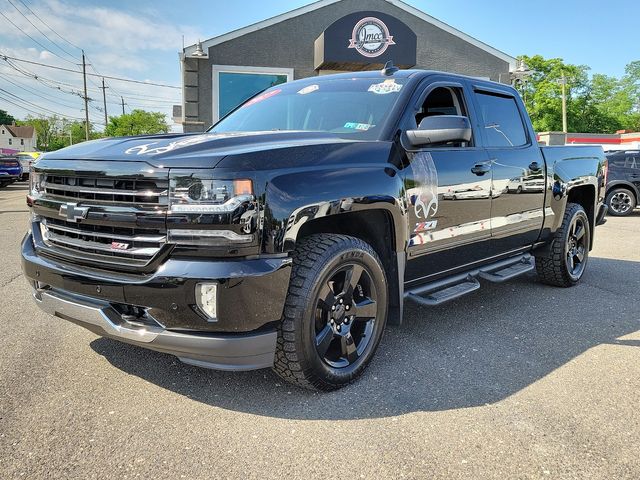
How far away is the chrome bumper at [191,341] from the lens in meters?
2.55

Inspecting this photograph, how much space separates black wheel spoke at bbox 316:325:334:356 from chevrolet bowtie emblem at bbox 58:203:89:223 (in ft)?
4.47

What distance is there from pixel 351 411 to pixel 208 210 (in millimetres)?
1284

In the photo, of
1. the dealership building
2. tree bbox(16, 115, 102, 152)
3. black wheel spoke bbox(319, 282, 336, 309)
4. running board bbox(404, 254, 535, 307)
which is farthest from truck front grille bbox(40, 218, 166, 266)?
tree bbox(16, 115, 102, 152)

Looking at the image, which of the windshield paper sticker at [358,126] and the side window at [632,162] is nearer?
the windshield paper sticker at [358,126]

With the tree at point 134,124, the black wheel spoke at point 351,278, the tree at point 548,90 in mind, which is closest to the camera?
the black wheel spoke at point 351,278

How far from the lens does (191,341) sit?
8.38 feet

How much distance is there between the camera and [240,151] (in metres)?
2.65

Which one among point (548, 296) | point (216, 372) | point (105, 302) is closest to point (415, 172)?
point (216, 372)

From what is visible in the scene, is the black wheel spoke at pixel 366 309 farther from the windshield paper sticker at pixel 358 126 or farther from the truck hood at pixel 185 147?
the windshield paper sticker at pixel 358 126

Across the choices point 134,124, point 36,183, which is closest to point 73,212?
point 36,183

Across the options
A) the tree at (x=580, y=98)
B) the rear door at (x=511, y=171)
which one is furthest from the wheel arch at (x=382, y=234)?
the tree at (x=580, y=98)

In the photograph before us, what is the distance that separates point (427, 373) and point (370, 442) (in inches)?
35.8

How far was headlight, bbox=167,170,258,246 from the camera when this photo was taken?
2469 mm

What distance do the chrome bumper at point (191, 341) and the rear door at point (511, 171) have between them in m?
2.40
